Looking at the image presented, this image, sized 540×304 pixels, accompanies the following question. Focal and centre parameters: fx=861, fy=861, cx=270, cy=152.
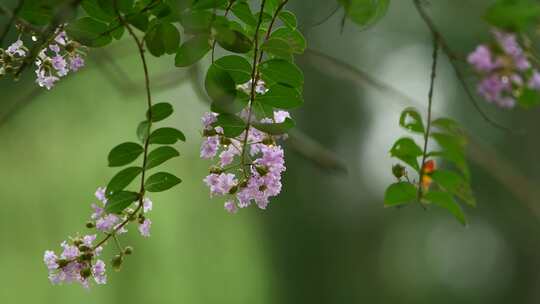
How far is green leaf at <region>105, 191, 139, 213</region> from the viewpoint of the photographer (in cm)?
77

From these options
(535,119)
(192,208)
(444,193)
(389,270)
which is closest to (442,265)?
(389,270)

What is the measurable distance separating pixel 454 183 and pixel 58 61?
1.27 ft

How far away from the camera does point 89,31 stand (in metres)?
0.76

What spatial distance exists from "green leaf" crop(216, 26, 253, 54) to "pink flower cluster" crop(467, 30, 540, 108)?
185 mm

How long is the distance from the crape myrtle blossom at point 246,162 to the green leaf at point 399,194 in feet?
0.33

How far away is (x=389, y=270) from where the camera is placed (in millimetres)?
6137

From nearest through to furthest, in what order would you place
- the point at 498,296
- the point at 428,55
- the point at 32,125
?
the point at 32,125 → the point at 428,55 → the point at 498,296

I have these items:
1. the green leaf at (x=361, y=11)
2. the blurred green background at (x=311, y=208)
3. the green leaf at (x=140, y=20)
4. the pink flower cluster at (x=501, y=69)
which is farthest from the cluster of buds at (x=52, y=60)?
the blurred green background at (x=311, y=208)

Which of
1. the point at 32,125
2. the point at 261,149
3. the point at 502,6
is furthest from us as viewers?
the point at 32,125

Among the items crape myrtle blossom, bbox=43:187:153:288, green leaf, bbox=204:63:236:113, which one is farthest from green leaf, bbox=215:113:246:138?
crape myrtle blossom, bbox=43:187:153:288

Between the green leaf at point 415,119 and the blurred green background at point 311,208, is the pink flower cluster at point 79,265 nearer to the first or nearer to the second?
the green leaf at point 415,119

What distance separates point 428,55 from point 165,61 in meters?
1.73

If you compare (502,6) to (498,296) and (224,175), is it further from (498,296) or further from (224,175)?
(498,296)

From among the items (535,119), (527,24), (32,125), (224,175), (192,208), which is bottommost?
(192,208)
